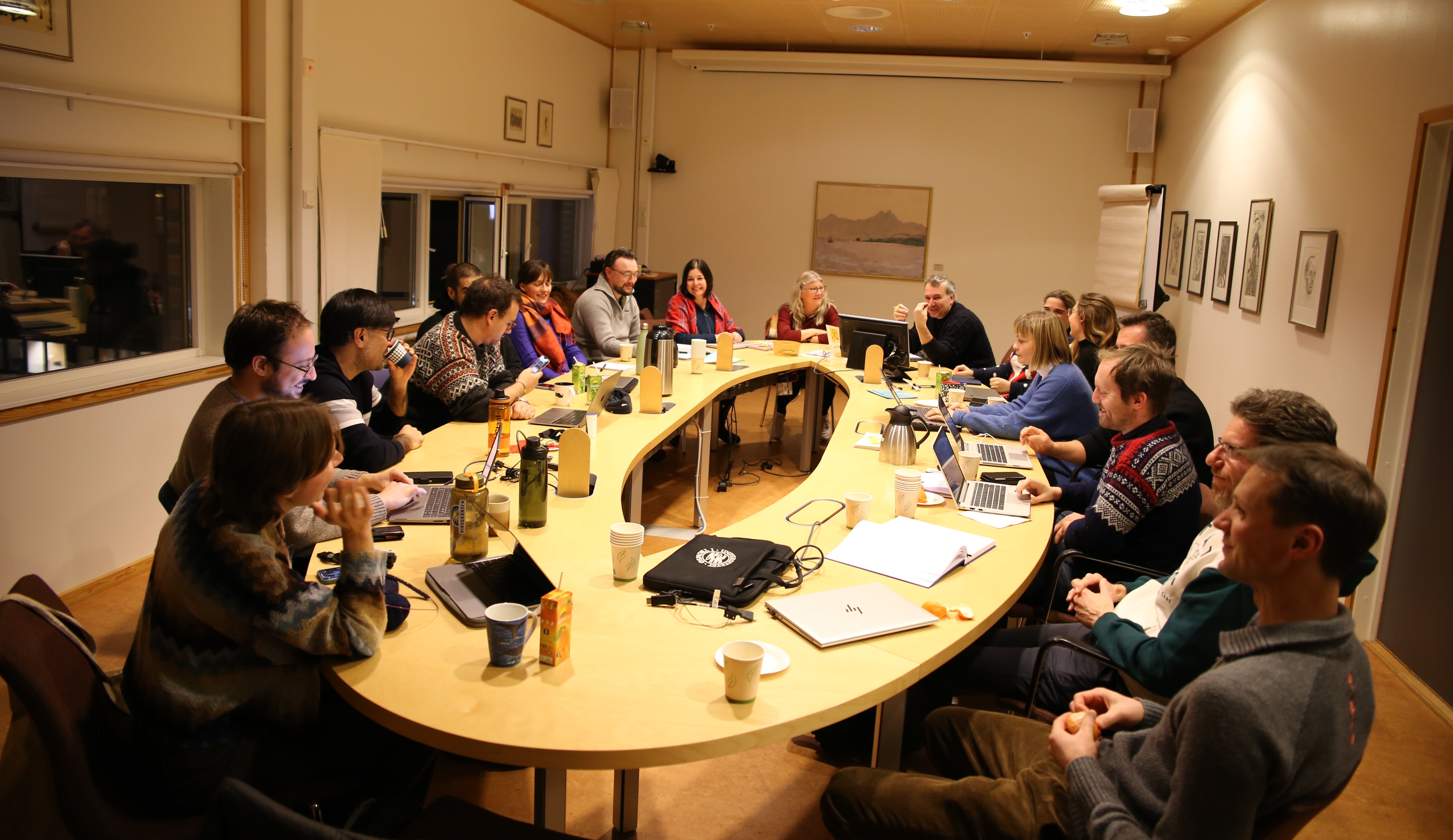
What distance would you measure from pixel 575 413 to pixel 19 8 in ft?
7.78

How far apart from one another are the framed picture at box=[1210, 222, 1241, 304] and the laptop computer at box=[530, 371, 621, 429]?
165 inches

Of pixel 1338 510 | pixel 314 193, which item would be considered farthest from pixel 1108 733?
pixel 314 193

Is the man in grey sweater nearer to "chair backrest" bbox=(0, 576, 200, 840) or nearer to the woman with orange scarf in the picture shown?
"chair backrest" bbox=(0, 576, 200, 840)

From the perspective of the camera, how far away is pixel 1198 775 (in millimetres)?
1398

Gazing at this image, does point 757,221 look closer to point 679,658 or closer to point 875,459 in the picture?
point 875,459

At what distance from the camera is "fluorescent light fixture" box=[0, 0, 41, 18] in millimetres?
3240

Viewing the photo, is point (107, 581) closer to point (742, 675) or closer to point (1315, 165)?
point (742, 675)

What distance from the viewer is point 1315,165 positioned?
4.93 metres

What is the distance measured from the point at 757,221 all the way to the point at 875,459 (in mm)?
6080

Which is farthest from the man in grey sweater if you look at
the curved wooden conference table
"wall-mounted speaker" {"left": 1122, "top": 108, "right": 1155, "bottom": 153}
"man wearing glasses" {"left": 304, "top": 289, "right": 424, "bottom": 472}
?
"wall-mounted speaker" {"left": 1122, "top": 108, "right": 1155, "bottom": 153}

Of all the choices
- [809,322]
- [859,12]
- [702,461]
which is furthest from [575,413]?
[859,12]

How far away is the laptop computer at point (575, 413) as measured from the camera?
3809 mm

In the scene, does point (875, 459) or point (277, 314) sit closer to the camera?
point (277, 314)

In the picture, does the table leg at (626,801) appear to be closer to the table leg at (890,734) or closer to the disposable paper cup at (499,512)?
the table leg at (890,734)
